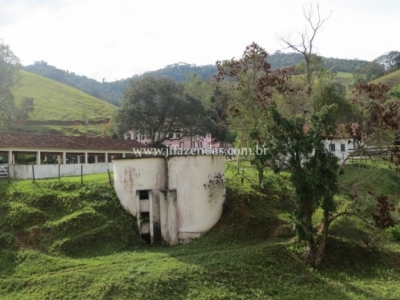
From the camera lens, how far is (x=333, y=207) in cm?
1662

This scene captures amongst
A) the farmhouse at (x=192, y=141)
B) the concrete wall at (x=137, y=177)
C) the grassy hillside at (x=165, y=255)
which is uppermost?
the farmhouse at (x=192, y=141)

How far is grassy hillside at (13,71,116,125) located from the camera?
261 ft

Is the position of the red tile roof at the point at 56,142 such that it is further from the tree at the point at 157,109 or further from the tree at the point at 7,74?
the tree at the point at 7,74

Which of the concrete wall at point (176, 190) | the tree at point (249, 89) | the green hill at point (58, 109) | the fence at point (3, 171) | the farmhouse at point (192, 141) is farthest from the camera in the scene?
the green hill at point (58, 109)

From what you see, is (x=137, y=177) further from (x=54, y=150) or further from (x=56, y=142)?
(x=56, y=142)

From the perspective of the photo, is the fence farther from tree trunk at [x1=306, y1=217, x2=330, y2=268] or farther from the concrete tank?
tree trunk at [x1=306, y1=217, x2=330, y2=268]

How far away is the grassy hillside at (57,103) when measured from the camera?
79.6 meters

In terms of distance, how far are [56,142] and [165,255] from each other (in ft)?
69.8

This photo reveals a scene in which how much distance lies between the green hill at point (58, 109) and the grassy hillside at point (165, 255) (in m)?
48.2

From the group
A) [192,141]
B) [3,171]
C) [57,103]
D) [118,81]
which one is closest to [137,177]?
[3,171]

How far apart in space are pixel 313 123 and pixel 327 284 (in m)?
6.71

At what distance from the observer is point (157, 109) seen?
1789 inches

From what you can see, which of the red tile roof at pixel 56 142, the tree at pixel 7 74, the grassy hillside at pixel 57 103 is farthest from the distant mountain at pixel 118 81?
the red tile roof at pixel 56 142

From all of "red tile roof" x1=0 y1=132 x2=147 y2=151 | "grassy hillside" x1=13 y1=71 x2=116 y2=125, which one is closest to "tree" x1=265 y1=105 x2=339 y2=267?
"red tile roof" x1=0 y1=132 x2=147 y2=151
